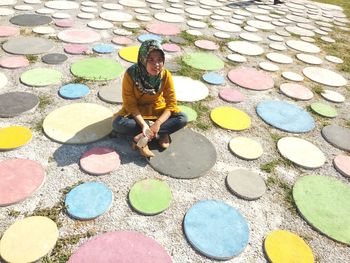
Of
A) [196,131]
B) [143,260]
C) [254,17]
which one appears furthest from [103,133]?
[254,17]

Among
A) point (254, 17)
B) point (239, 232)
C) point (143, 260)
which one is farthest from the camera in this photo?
point (254, 17)

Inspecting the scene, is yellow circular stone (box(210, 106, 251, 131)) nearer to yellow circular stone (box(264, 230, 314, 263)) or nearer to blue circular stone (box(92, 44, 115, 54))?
yellow circular stone (box(264, 230, 314, 263))

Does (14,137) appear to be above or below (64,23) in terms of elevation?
below

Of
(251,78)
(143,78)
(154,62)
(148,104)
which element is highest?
(154,62)

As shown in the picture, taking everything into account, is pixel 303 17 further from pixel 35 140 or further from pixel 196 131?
pixel 35 140

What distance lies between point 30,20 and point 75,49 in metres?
1.54

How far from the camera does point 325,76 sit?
4941 mm

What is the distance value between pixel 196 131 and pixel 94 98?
128 cm

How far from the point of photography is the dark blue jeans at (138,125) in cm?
295

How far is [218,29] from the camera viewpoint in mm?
6324

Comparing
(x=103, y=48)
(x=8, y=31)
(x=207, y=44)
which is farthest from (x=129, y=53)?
(x=8, y=31)

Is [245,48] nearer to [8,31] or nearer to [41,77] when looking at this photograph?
[41,77]

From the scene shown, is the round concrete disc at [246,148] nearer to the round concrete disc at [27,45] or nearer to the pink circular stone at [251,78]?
the pink circular stone at [251,78]

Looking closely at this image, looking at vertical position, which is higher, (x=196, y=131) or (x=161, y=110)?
(x=161, y=110)
